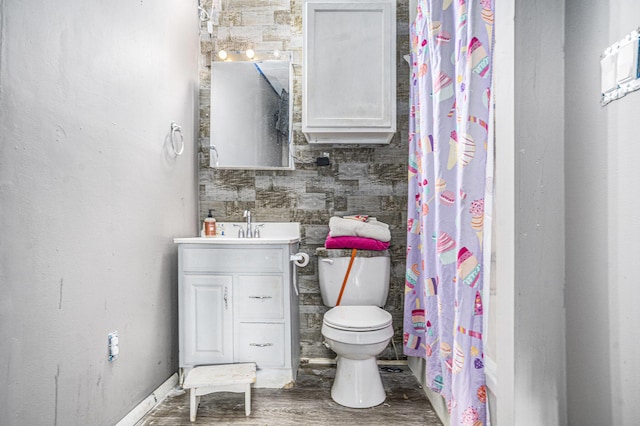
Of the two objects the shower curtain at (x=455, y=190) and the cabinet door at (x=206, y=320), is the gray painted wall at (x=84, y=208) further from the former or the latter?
the shower curtain at (x=455, y=190)

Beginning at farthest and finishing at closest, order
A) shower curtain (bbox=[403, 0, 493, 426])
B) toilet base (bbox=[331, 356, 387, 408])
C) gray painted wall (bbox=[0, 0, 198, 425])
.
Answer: toilet base (bbox=[331, 356, 387, 408]) → shower curtain (bbox=[403, 0, 493, 426]) → gray painted wall (bbox=[0, 0, 198, 425])

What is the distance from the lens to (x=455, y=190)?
156cm

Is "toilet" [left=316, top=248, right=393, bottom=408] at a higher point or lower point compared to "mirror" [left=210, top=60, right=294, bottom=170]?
lower

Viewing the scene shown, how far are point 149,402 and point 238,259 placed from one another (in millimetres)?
833

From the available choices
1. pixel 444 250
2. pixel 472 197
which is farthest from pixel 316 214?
pixel 472 197

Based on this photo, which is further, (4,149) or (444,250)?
(444,250)

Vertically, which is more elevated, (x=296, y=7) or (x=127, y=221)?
(x=296, y=7)

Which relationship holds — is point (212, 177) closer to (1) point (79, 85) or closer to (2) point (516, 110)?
(1) point (79, 85)

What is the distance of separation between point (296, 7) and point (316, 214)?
4.73 feet

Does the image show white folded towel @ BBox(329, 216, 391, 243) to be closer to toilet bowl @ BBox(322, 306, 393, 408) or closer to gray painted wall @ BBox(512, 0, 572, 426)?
toilet bowl @ BBox(322, 306, 393, 408)

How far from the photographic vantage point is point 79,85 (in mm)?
1461

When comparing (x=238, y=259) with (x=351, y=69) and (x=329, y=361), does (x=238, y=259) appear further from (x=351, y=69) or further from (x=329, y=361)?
(x=351, y=69)

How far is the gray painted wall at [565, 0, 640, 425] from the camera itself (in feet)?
2.82

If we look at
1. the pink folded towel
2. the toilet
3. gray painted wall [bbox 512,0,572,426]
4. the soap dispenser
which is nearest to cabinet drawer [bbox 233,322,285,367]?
the toilet
